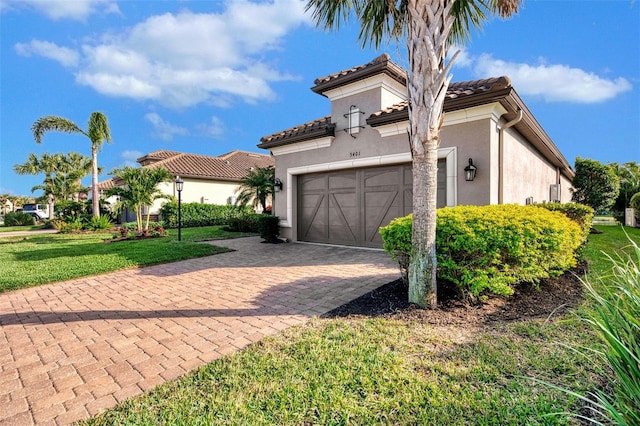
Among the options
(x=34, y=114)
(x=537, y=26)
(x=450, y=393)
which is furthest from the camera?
(x=34, y=114)

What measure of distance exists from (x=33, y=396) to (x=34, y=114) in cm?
2491

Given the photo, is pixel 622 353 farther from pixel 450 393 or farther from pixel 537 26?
pixel 537 26

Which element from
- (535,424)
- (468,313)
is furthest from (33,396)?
(468,313)

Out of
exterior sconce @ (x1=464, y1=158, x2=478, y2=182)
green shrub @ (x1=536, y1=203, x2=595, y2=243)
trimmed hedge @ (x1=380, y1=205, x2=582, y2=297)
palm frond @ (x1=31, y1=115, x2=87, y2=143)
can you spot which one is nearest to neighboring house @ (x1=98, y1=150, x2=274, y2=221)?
palm frond @ (x1=31, y1=115, x2=87, y2=143)

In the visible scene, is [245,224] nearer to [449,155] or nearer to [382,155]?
[382,155]

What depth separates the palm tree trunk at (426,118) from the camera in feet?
13.3

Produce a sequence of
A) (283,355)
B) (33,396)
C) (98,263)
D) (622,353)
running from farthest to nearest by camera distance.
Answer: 1. (98,263)
2. (283,355)
3. (33,396)
4. (622,353)

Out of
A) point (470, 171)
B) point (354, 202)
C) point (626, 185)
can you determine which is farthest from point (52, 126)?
point (626, 185)

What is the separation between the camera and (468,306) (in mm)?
4180

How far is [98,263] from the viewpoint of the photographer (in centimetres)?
790

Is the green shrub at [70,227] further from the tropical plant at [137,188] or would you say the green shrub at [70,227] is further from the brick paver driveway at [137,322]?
the brick paver driveway at [137,322]

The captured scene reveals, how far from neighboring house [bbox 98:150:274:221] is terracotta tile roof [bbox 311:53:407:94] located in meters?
13.0

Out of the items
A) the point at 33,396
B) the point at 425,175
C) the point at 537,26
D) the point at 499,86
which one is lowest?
the point at 33,396

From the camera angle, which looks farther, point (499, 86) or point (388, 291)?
point (499, 86)
